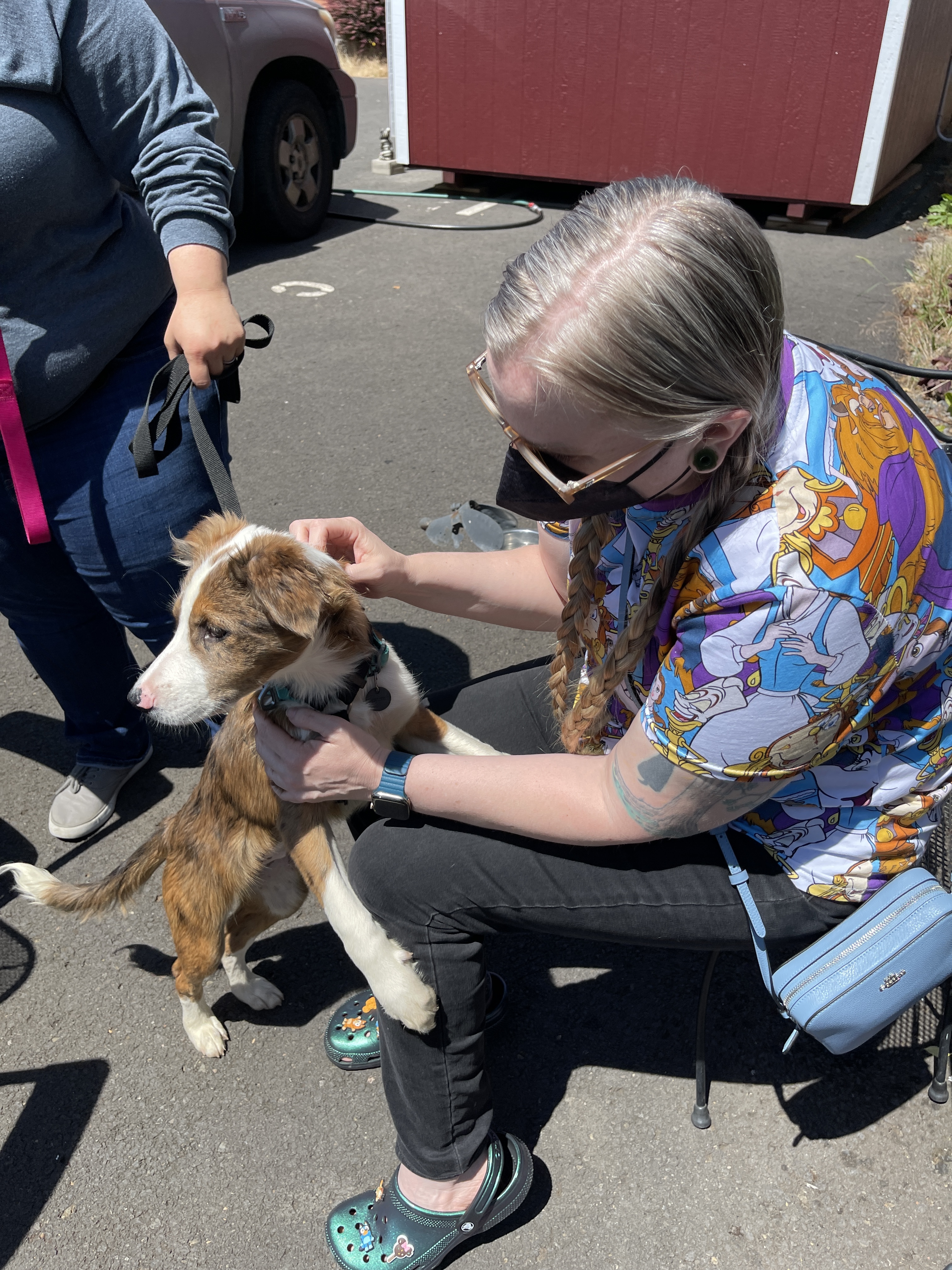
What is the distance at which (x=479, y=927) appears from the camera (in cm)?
186

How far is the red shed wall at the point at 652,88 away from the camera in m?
8.20

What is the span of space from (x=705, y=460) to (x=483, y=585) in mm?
1055

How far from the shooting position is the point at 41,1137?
7.49ft

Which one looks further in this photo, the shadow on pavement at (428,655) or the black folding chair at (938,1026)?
the shadow on pavement at (428,655)

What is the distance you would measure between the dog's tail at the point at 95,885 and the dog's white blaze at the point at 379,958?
1.99ft

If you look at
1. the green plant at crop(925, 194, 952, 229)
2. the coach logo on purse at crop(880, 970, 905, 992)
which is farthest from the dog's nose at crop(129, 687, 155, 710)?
the green plant at crop(925, 194, 952, 229)

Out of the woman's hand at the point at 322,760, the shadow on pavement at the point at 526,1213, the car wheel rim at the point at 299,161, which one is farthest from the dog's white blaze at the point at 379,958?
the car wheel rim at the point at 299,161

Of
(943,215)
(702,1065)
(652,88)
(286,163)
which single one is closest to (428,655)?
(702,1065)

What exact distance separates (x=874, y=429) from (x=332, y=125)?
8.31 meters

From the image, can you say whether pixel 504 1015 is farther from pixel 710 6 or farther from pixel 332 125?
pixel 710 6

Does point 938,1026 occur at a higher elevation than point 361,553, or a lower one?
lower

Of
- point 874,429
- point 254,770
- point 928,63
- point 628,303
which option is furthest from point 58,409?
point 928,63

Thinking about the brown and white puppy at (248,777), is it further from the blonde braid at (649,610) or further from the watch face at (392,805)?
the blonde braid at (649,610)

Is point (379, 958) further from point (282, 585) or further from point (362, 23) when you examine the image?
point (362, 23)
